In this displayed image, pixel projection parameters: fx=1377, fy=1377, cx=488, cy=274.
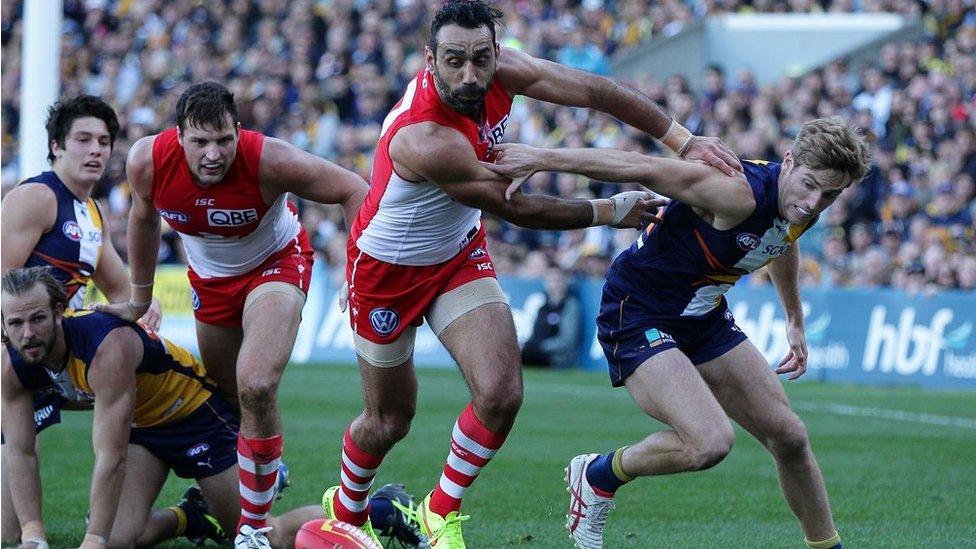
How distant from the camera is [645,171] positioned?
5.97 meters

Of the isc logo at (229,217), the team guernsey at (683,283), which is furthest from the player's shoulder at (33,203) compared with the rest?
the team guernsey at (683,283)

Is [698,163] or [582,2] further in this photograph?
[582,2]

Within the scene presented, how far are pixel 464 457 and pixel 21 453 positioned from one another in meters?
2.14

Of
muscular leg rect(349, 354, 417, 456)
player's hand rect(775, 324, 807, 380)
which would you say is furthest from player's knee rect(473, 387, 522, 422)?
player's hand rect(775, 324, 807, 380)

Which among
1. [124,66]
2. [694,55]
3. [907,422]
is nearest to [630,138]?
[694,55]

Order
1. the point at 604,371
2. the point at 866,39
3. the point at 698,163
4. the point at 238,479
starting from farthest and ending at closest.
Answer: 1. the point at 866,39
2. the point at 604,371
3. the point at 238,479
4. the point at 698,163

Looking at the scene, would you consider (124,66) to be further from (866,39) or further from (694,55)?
(866,39)

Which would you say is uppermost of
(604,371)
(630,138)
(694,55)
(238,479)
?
(694,55)

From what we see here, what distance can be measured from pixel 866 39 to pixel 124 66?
45.5 feet

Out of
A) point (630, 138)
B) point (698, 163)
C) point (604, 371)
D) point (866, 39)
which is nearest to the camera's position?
point (698, 163)

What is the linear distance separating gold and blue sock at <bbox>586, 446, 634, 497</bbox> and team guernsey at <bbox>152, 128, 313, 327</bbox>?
6.04 ft

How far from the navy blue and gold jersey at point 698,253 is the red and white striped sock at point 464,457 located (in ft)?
3.15

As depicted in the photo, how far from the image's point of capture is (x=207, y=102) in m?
6.69

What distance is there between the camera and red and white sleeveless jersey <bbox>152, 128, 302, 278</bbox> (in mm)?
6914
